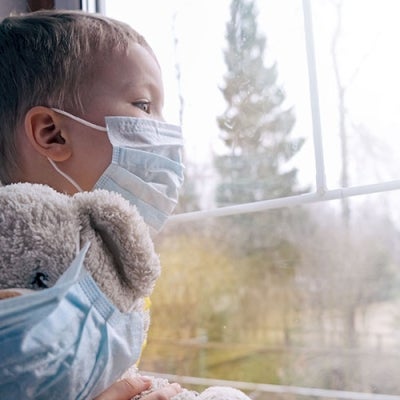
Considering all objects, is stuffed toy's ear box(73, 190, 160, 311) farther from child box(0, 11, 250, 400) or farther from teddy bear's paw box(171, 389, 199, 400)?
child box(0, 11, 250, 400)

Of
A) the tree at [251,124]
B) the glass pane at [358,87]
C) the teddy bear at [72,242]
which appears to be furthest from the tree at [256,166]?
the teddy bear at [72,242]

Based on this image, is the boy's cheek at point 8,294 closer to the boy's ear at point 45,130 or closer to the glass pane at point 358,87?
the boy's ear at point 45,130

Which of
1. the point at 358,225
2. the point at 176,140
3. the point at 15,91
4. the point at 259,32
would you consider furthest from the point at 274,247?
the point at 15,91

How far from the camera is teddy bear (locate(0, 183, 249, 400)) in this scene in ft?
1.81

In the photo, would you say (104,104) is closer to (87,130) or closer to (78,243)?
(87,130)

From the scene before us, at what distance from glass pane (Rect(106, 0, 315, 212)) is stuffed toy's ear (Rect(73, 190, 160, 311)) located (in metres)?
0.63

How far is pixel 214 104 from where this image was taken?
1324mm

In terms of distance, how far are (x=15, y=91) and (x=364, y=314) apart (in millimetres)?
706

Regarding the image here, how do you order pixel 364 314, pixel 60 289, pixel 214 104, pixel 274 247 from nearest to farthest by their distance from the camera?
pixel 60 289 → pixel 364 314 → pixel 274 247 → pixel 214 104

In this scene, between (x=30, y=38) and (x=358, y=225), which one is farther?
(x=358, y=225)

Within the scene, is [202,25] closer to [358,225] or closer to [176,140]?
[176,140]

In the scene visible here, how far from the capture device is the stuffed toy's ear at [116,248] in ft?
1.86

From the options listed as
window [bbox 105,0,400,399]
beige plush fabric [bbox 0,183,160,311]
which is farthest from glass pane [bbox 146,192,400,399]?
beige plush fabric [bbox 0,183,160,311]

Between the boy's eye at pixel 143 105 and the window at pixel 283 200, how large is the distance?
1.14ft
